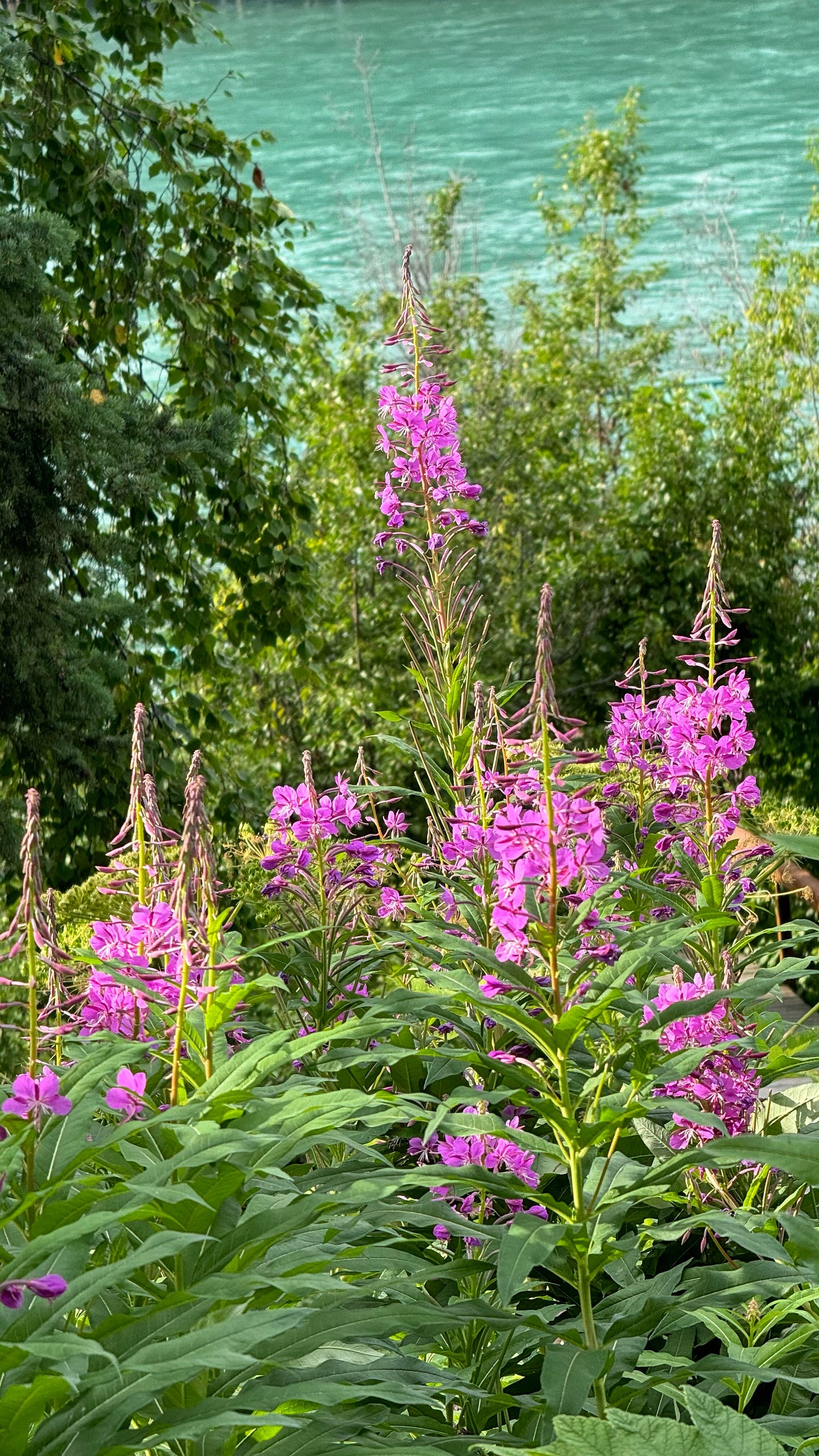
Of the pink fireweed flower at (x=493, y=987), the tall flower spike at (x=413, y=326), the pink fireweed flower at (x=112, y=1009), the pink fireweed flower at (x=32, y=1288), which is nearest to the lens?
the pink fireweed flower at (x=32, y=1288)

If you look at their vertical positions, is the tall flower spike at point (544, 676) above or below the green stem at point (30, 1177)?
above

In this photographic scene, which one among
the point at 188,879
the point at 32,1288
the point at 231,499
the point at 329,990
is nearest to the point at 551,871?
the point at 188,879

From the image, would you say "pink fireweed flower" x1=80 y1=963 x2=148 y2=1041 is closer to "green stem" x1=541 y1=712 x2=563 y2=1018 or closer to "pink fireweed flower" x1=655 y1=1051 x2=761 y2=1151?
"green stem" x1=541 y1=712 x2=563 y2=1018

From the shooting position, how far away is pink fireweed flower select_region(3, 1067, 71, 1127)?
3.61ft

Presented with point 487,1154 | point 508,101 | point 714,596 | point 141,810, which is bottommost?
point 487,1154

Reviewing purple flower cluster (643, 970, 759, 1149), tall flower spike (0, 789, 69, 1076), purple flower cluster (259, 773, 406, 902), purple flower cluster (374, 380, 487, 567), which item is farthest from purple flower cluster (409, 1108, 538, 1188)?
purple flower cluster (374, 380, 487, 567)

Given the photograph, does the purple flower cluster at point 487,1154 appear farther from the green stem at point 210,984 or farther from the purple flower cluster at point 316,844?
the purple flower cluster at point 316,844

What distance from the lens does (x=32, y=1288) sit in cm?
95

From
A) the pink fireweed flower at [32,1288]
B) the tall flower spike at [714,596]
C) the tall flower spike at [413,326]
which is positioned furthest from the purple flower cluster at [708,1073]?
the tall flower spike at [413,326]

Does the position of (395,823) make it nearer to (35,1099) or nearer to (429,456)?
(429,456)

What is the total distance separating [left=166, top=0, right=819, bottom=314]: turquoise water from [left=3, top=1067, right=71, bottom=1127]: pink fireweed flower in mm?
10222

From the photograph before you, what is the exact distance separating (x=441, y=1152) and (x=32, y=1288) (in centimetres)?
62

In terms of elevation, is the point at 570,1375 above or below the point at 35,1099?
below

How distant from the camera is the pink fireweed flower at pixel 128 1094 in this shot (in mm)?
1225
